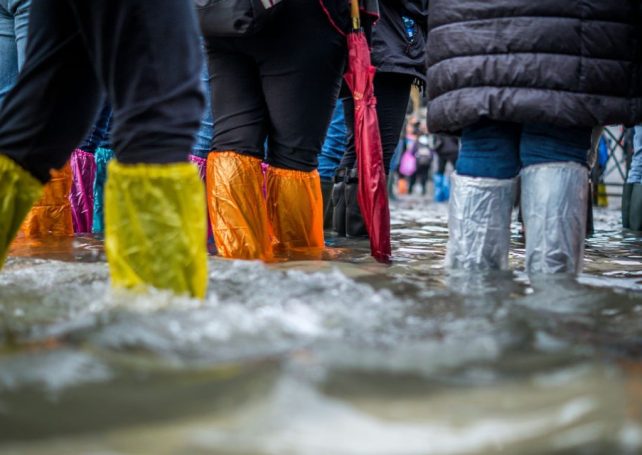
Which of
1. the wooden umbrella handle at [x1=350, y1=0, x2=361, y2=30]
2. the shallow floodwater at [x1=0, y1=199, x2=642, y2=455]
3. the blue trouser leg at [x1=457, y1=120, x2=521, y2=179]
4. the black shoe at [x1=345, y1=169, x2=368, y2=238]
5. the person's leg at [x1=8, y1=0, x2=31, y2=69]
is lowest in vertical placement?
the shallow floodwater at [x1=0, y1=199, x2=642, y2=455]

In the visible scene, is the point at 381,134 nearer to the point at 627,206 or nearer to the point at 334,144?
the point at 334,144

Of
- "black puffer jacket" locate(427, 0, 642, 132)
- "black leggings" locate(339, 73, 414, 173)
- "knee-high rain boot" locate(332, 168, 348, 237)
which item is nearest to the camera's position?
"black puffer jacket" locate(427, 0, 642, 132)

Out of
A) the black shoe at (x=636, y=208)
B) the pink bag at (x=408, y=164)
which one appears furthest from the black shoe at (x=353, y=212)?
the pink bag at (x=408, y=164)

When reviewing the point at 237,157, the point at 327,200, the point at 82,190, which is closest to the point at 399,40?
the point at 327,200

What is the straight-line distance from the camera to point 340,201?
3.84 meters

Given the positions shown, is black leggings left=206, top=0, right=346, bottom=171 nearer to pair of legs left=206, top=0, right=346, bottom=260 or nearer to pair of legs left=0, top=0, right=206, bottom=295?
pair of legs left=206, top=0, right=346, bottom=260

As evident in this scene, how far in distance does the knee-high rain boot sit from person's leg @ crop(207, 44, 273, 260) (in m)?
1.25

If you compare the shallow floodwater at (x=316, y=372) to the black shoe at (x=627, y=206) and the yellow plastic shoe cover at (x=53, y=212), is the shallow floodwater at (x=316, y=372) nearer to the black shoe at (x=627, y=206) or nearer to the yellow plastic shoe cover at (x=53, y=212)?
the yellow plastic shoe cover at (x=53, y=212)

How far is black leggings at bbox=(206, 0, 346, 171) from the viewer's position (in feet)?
7.77

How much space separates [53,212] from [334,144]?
1.58m

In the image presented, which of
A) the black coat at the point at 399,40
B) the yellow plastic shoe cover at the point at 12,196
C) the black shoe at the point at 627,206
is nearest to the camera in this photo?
the yellow plastic shoe cover at the point at 12,196

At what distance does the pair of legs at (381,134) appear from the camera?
11.7 feet

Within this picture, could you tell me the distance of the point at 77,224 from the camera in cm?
366

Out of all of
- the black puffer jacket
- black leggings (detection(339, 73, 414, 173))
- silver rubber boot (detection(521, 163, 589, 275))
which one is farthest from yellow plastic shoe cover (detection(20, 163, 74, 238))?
silver rubber boot (detection(521, 163, 589, 275))
